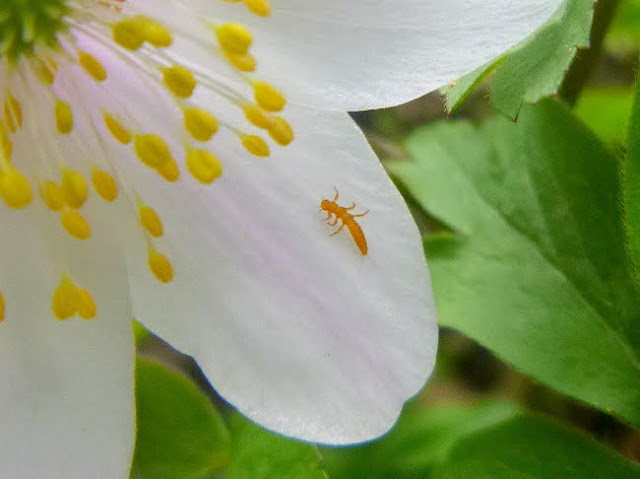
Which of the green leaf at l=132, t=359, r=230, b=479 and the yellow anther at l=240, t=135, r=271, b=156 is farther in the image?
the green leaf at l=132, t=359, r=230, b=479

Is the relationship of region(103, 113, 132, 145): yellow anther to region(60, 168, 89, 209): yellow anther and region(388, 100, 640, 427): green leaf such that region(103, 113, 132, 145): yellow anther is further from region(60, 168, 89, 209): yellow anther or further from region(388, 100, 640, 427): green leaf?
region(388, 100, 640, 427): green leaf

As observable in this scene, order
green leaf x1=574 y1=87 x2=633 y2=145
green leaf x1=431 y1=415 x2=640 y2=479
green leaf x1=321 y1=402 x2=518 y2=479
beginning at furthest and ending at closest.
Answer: green leaf x1=574 y1=87 x2=633 y2=145
green leaf x1=321 y1=402 x2=518 y2=479
green leaf x1=431 y1=415 x2=640 y2=479

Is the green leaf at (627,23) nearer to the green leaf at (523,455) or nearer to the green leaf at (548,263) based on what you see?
the green leaf at (548,263)

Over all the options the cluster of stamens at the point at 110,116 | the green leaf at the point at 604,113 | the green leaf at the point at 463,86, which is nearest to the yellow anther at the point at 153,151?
the cluster of stamens at the point at 110,116

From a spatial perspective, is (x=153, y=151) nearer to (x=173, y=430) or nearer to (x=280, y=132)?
(x=280, y=132)

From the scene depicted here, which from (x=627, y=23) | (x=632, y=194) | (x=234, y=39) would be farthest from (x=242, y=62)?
(x=627, y=23)

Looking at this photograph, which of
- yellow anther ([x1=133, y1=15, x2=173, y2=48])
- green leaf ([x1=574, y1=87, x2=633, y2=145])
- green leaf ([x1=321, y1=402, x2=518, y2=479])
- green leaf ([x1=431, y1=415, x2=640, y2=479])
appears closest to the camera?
yellow anther ([x1=133, y1=15, x2=173, y2=48])

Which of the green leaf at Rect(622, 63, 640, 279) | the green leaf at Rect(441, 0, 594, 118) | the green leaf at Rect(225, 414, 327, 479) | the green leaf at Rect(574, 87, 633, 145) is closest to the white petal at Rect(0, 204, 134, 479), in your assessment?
A: the green leaf at Rect(225, 414, 327, 479)
